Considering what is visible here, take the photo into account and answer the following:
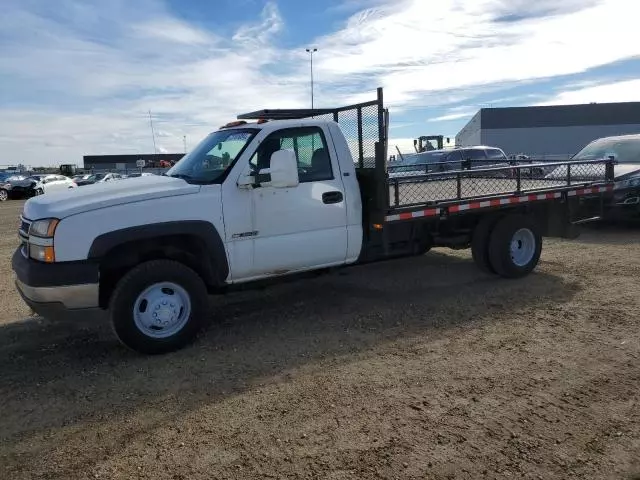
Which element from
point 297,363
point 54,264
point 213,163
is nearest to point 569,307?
point 297,363

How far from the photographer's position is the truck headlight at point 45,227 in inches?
174

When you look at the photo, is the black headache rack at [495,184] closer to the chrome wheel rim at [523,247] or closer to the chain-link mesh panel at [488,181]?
the chain-link mesh panel at [488,181]

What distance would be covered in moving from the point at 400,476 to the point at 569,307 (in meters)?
3.69

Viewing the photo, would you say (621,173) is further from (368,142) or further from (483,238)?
(368,142)

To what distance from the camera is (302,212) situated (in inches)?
213

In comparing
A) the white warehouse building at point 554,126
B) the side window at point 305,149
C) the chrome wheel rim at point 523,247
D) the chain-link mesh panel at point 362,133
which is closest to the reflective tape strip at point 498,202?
the chrome wheel rim at point 523,247

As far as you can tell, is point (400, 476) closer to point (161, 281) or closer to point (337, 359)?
point (337, 359)

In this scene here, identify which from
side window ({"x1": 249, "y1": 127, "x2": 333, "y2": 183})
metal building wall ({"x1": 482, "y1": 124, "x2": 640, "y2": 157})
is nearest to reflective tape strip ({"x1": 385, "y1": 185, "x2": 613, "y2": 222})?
side window ({"x1": 249, "y1": 127, "x2": 333, "y2": 183})

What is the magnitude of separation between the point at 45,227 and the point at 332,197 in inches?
105

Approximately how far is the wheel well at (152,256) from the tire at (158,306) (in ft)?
0.48

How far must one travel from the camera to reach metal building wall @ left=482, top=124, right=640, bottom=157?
2736 inches

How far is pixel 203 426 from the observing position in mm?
3555

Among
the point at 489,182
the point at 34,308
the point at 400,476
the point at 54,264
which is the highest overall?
the point at 489,182

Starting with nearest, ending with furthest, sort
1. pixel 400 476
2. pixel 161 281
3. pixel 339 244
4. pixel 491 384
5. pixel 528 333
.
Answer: pixel 400 476 < pixel 491 384 < pixel 161 281 < pixel 528 333 < pixel 339 244
